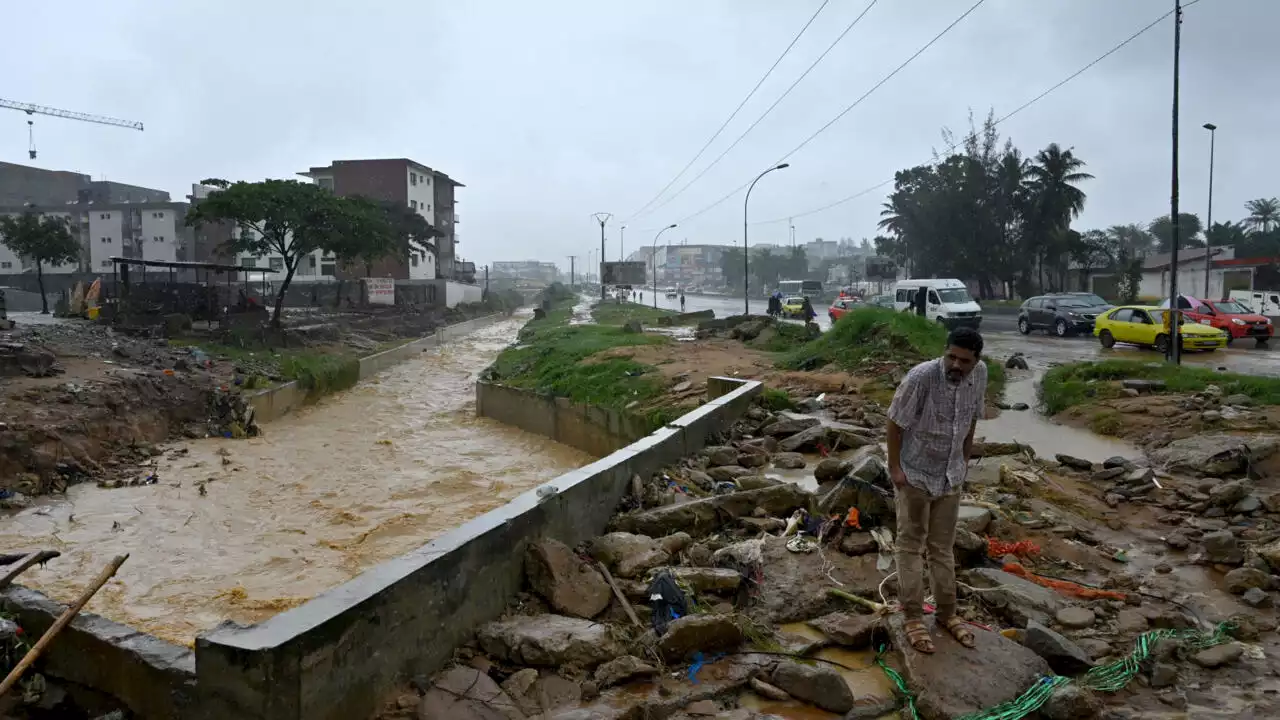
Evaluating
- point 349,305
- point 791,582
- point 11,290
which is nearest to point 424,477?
point 791,582

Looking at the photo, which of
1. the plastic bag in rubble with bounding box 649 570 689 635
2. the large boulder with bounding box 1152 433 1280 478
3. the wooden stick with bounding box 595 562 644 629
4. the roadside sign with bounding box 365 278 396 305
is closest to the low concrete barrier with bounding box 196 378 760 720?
the wooden stick with bounding box 595 562 644 629

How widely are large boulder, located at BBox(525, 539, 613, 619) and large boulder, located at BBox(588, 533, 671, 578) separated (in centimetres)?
34

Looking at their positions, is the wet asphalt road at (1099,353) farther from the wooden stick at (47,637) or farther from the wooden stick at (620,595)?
the wooden stick at (47,637)

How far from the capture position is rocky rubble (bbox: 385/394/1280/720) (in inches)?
170

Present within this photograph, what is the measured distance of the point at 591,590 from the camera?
18.5ft

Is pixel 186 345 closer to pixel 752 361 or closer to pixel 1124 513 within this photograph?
pixel 752 361

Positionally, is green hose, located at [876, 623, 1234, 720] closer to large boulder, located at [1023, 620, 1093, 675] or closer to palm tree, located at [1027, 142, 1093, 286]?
large boulder, located at [1023, 620, 1093, 675]

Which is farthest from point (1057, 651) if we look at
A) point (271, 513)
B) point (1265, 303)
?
point (1265, 303)

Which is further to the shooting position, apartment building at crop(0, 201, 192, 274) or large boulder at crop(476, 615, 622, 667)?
apartment building at crop(0, 201, 192, 274)

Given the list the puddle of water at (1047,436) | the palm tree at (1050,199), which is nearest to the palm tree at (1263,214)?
the palm tree at (1050,199)

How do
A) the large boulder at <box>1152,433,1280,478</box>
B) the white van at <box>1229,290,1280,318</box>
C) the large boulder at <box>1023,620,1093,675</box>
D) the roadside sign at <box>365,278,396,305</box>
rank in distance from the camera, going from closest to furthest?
the large boulder at <box>1023,620,1093,675</box>, the large boulder at <box>1152,433,1280,478</box>, the white van at <box>1229,290,1280,318</box>, the roadside sign at <box>365,278,396,305</box>

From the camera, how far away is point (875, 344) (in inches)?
721

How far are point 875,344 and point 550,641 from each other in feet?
48.5

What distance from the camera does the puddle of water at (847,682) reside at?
4270 mm
